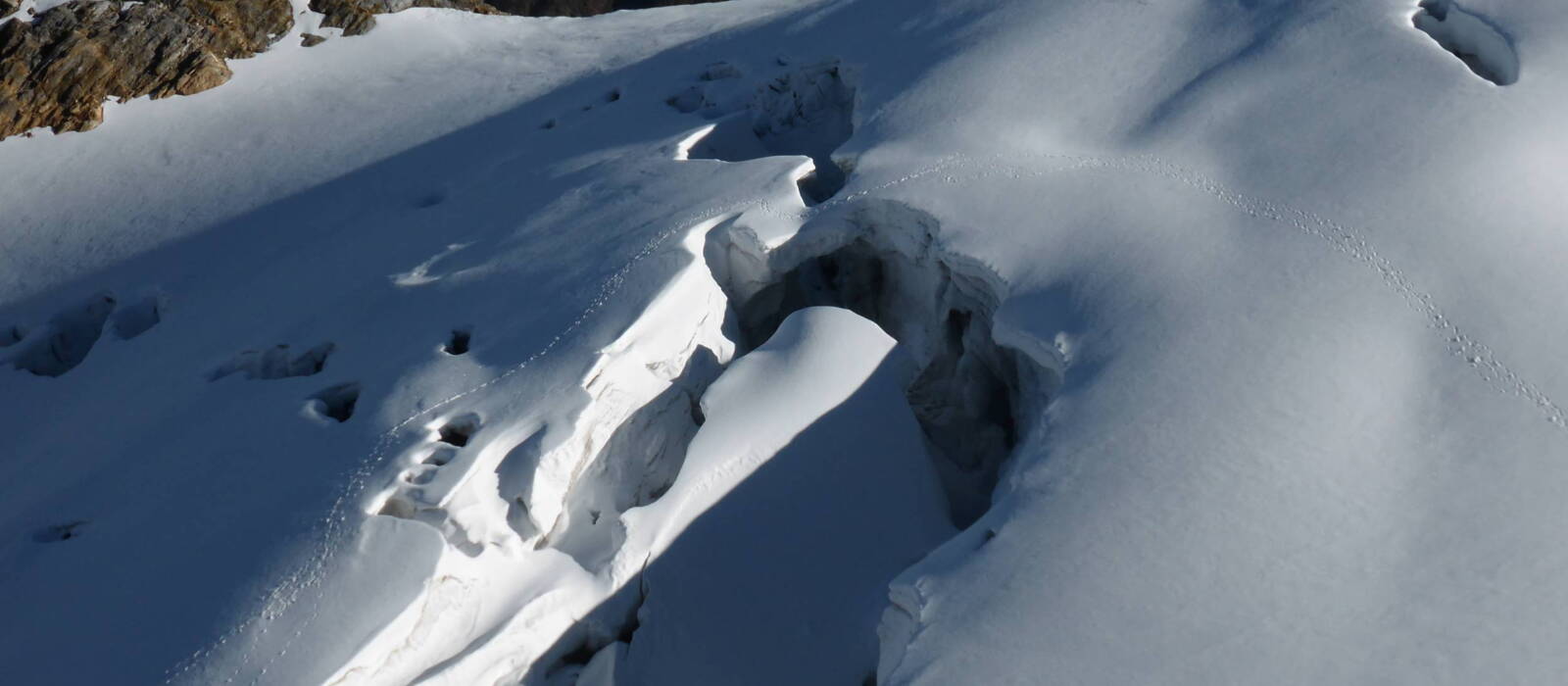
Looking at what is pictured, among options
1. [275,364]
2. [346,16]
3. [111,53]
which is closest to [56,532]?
[275,364]

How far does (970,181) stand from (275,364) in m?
4.36

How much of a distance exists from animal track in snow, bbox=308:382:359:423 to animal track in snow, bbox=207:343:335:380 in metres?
0.48

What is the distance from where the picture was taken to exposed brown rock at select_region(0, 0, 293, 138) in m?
11.0

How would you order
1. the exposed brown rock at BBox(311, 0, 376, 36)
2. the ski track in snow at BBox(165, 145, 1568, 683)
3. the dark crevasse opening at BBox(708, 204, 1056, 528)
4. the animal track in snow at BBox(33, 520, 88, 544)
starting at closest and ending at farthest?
the ski track in snow at BBox(165, 145, 1568, 683)
the animal track in snow at BBox(33, 520, 88, 544)
the dark crevasse opening at BBox(708, 204, 1056, 528)
the exposed brown rock at BBox(311, 0, 376, 36)

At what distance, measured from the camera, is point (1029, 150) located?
7875mm

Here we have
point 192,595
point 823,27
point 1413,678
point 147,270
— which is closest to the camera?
point 1413,678

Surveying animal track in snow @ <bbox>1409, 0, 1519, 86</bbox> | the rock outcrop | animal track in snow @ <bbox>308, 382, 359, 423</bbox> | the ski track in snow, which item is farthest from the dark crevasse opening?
the rock outcrop

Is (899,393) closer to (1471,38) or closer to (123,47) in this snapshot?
(1471,38)

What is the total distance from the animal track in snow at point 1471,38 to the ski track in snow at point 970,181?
6.79ft

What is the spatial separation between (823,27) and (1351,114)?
437 centimetres

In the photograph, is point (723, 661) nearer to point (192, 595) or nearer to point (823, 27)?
point (192, 595)

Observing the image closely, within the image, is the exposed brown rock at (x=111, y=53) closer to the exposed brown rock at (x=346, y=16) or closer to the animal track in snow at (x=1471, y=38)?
the exposed brown rock at (x=346, y=16)

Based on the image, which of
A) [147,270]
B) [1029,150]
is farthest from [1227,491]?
[147,270]

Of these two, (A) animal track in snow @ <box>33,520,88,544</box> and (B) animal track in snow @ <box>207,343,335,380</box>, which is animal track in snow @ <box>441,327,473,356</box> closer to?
(B) animal track in snow @ <box>207,343,335,380</box>
